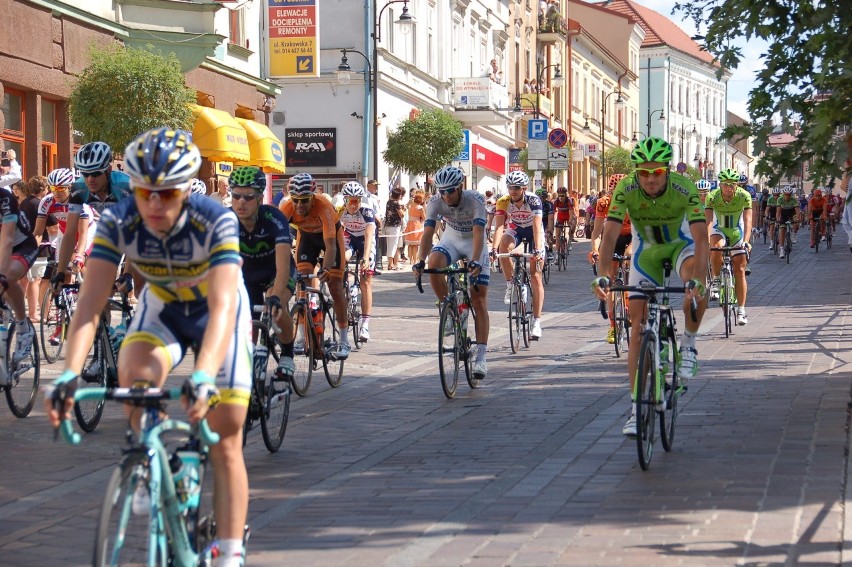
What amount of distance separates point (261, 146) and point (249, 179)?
914 inches

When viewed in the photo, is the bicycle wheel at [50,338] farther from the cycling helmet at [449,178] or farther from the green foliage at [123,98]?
the green foliage at [123,98]

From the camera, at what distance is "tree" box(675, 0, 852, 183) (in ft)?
27.2

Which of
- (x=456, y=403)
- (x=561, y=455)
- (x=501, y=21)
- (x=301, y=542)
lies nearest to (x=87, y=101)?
(x=456, y=403)

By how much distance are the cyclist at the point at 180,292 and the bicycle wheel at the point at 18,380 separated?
545cm

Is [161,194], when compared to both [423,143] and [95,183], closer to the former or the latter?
[95,183]

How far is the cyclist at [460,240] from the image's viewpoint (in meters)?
11.7

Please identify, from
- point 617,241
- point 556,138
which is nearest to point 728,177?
point 617,241

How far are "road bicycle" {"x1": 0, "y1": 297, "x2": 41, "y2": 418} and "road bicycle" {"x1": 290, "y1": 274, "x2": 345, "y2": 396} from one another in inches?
78.0

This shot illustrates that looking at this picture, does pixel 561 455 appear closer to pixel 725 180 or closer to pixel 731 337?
pixel 731 337

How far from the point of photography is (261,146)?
31891 mm

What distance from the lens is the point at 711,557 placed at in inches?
229

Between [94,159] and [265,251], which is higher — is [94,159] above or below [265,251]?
above

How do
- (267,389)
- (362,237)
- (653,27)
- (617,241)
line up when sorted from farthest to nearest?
(653,27), (362,237), (617,241), (267,389)

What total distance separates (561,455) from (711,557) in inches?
104
